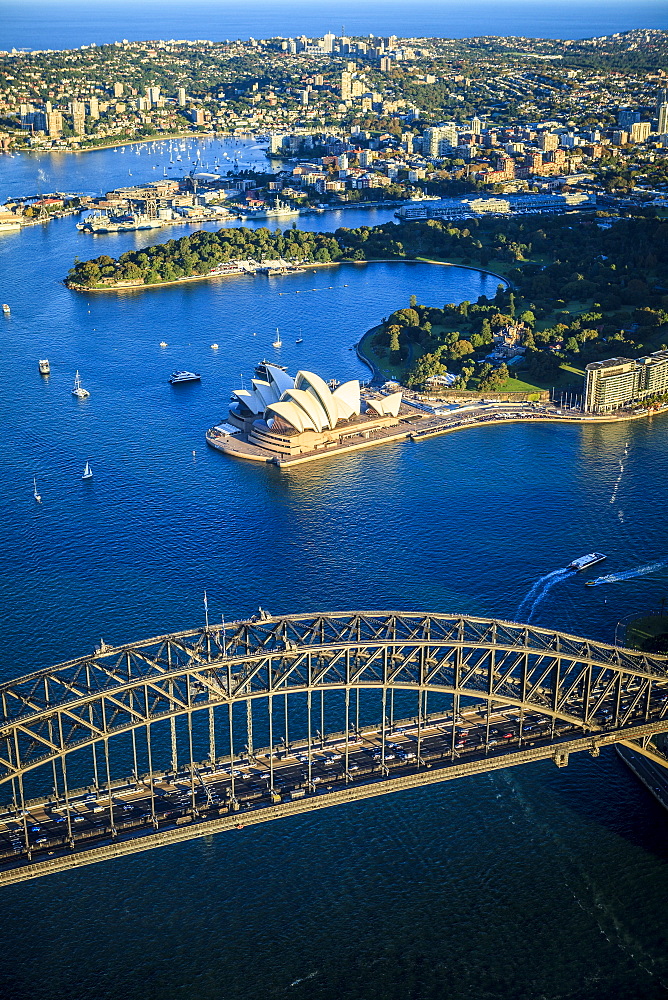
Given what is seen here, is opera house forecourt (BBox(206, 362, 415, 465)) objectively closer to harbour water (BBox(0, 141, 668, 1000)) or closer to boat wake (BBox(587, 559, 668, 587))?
harbour water (BBox(0, 141, 668, 1000))

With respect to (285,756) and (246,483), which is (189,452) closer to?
(246,483)

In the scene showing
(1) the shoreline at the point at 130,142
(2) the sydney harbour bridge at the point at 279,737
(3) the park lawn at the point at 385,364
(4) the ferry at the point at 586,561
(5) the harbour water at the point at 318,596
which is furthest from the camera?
(1) the shoreline at the point at 130,142

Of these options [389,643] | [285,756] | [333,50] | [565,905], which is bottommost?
[565,905]

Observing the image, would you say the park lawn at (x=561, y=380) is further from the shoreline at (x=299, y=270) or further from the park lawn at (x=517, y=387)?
the shoreline at (x=299, y=270)

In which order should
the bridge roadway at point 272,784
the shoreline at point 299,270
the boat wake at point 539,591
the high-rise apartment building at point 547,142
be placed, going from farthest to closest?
the high-rise apartment building at point 547,142 < the shoreline at point 299,270 < the boat wake at point 539,591 < the bridge roadway at point 272,784

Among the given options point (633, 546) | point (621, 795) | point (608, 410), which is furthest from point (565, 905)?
point (608, 410)

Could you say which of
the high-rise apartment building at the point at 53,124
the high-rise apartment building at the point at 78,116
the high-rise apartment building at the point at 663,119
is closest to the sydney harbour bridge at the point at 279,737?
the high-rise apartment building at the point at 663,119

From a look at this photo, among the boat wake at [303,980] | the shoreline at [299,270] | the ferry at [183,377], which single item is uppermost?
the shoreline at [299,270]
